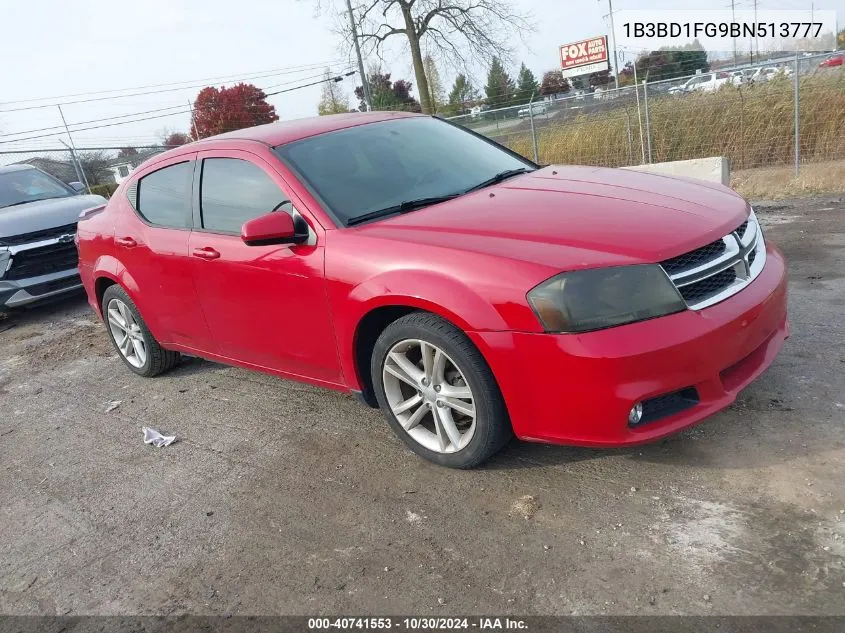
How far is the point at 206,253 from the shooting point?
3.90 m

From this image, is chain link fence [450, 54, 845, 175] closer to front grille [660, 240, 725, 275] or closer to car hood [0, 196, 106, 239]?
car hood [0, 196, 106, 239]

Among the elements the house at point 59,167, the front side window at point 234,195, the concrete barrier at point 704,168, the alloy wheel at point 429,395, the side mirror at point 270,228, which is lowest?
the concrete barrier at point 704,168

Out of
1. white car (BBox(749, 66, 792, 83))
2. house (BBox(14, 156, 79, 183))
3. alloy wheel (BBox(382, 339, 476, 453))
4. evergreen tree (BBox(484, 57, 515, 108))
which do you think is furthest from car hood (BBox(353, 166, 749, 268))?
evergreen tree (BBox(484, 57, 515, 108))

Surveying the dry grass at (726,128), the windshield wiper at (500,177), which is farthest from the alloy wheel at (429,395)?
the dry grass at (726,128)

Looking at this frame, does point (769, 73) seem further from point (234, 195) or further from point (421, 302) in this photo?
point (421, 302)

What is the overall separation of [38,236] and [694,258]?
7418 millimetres

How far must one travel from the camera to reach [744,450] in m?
2.96

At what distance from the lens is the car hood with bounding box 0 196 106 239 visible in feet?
24.9

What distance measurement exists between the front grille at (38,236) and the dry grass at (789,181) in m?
8.92

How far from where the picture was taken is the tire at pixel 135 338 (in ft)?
16.2

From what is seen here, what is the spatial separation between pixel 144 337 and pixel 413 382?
8.88 ft

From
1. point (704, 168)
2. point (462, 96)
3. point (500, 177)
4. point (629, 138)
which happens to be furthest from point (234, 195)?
point (462, 96)

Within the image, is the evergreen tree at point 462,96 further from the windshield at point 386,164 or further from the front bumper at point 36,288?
the windshield at point 386,164

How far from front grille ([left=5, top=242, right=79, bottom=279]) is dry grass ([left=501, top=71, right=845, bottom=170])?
387 inches
